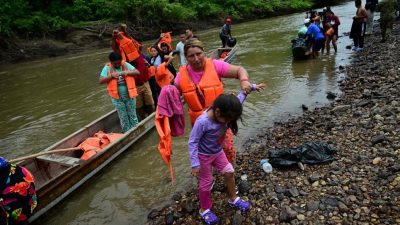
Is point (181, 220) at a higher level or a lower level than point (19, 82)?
lower

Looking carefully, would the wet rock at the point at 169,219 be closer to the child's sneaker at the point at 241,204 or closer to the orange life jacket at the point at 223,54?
the child's sneaker at the point at 241,204

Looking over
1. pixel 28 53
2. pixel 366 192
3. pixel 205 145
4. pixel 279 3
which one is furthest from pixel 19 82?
pixel 279 3

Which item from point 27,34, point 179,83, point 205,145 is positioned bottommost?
point 205,145

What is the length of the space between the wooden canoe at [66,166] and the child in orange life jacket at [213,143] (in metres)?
2.54

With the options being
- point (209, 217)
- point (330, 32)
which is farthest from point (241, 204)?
point (330, 32)

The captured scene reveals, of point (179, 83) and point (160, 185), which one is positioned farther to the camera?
point (160, 185)

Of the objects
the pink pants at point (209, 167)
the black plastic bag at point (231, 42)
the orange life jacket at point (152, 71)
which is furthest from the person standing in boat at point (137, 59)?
the black plastic bag at point (231, 42)

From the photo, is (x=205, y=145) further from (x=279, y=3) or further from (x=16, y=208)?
(x=279, y=3)

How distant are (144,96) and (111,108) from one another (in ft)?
11.0

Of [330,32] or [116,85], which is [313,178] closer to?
[116,85]

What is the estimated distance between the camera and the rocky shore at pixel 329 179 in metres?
3.88

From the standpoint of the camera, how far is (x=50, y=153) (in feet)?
19.3

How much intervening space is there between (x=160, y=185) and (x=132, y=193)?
0.50m

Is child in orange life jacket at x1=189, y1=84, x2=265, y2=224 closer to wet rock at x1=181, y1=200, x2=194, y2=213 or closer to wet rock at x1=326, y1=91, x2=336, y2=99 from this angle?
wet rock at x1=181, y1=200, x2=194, y2=213
